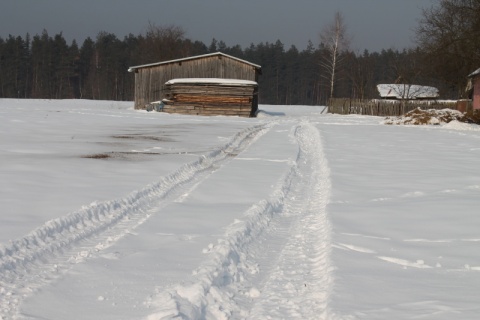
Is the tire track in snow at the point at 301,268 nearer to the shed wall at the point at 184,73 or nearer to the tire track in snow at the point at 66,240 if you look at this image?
the tire track in snow at the point at 66,240

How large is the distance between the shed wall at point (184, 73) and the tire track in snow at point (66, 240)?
3234 centimetres

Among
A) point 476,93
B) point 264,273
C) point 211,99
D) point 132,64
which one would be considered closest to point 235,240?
point 264,273

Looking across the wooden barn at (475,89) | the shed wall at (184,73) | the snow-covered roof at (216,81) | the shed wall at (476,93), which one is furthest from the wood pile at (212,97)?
the shed wall at (476,93)

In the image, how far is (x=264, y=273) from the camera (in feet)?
15.3

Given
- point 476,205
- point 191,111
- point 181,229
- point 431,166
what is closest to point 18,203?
point 181,229

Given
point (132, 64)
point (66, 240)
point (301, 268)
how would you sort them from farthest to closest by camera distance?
point (132, 64) → point (66, 240) → point (301, 268)

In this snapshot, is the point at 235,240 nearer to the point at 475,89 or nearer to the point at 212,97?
the point at 212,97

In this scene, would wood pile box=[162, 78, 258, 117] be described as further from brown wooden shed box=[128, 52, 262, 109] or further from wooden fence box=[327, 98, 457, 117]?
wooden fence box=[327, 98, 457, 117]

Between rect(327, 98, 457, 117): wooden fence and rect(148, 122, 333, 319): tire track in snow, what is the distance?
38924 millimetres

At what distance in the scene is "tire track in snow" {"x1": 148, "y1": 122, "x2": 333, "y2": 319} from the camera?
3809mm

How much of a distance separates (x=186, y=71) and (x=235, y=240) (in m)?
36.8

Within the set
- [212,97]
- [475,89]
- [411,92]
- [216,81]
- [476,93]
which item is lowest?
[212,97]

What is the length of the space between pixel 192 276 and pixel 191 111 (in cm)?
3498

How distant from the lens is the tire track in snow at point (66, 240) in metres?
4.25
